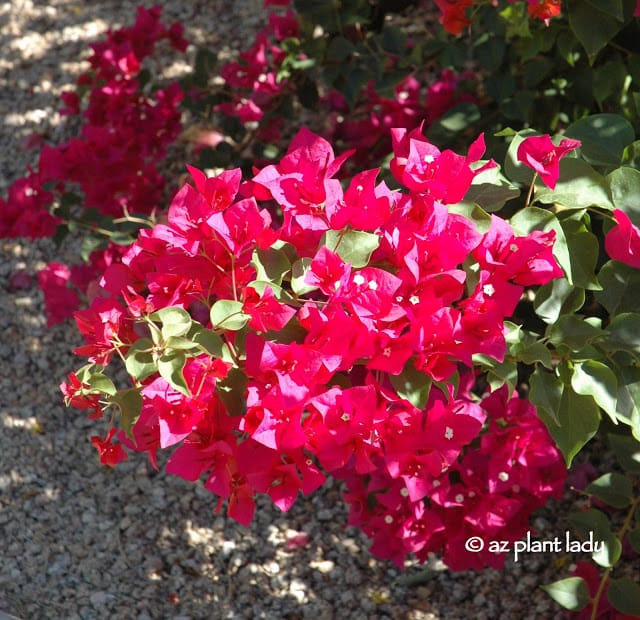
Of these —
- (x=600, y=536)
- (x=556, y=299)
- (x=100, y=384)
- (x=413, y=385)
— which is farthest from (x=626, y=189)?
(x=100, y=384)

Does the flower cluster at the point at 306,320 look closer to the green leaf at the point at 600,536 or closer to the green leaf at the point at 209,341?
the green leaf at the point at 209,341

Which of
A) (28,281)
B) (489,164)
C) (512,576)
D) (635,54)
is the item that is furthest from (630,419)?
(28,281)

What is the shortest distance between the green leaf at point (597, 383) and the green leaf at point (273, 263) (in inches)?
14.9

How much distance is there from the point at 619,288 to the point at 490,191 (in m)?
0.23

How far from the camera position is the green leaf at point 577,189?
3.82 ft

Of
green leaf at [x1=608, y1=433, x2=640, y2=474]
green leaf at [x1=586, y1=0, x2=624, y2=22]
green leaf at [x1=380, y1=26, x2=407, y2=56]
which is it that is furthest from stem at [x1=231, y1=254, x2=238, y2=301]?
green leaf at [x1=380, y1=26, x2=407, y2=56]

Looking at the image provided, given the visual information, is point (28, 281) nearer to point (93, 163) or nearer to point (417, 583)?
point (93, 163)

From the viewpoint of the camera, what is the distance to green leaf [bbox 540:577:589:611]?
4.61ft

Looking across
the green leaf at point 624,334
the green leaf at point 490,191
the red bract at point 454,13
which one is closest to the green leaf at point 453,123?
the red bract at point 454,13

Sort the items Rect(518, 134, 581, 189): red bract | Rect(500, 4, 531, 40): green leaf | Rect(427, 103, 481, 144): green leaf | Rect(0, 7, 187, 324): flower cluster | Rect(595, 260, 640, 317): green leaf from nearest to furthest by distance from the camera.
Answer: Rect(518, 134, 581, 189): red bract
Rect(595, 260, 640, 317): green leaf
Rect(500, 4, 531, 40): green leaf
Rect(427, 103, 481, 144): green leaf
Rect(0, 7, 187, 324): flower cluster

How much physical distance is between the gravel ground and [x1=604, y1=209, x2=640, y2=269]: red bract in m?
0.83

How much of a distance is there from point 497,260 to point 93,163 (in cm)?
133

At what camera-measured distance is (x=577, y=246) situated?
1.21 meters

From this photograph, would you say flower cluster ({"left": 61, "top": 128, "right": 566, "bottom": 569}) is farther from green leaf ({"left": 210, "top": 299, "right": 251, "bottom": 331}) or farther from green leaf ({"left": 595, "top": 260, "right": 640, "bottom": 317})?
green leaf ({"left": 595, "top": 260, "right": 640, "bottom": 317})
